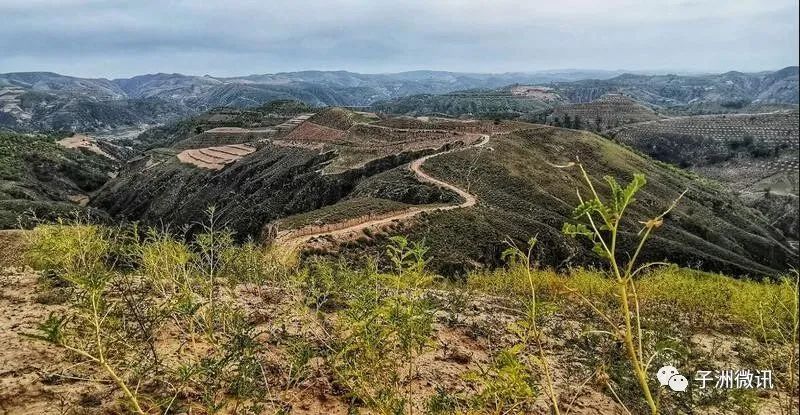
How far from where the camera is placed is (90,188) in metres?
109

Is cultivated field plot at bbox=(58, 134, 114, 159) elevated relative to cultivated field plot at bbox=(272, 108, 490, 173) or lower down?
lower down

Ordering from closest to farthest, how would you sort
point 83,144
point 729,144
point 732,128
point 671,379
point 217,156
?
1. point 671,379
2. point 217,156
3. point 729,144
4. point 732,128
5. point 83,144

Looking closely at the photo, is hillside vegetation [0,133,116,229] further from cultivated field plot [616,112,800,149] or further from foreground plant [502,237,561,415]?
cultivated field plot [616,112,800,149]

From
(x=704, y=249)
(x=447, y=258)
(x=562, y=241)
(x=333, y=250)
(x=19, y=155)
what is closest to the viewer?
(x=333, y=250)

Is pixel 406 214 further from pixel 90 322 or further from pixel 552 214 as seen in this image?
pixel 90 322

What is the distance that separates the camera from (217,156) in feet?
324

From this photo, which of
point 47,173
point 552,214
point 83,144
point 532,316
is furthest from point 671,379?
point 83,144

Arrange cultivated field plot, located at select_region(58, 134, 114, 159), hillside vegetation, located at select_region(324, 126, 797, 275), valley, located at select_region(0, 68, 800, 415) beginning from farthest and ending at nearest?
1. cultivated field plot, located at select_region(58, 134, 114, 159)
2. hillside vegetation, located at select_region(324, 126, 797, 275)
3. valley, located at select_region(0, 68, 800, 415)

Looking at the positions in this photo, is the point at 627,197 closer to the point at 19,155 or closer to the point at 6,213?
the point at 6,213

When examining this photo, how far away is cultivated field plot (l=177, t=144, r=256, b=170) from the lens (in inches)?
3556

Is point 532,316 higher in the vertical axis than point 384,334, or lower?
higher

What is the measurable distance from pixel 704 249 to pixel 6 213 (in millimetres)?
75336

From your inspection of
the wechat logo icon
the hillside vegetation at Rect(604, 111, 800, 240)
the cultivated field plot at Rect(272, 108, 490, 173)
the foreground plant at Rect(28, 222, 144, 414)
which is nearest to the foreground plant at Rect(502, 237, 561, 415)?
the wechat logo icon

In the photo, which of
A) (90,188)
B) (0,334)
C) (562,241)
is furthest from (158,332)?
(90,188)
